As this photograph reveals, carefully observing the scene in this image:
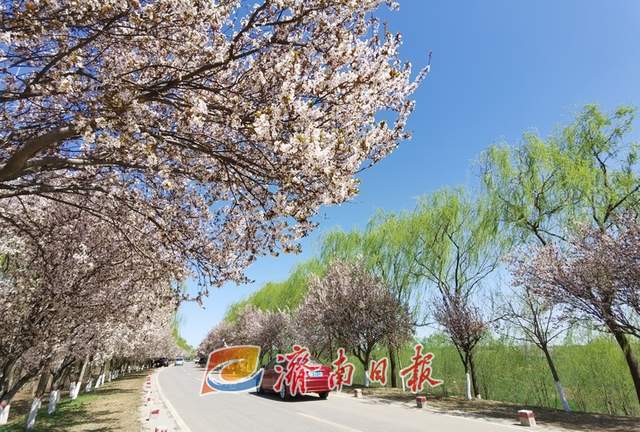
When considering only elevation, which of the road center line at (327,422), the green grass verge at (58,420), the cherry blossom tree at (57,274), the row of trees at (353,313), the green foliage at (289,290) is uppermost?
the green foliage at (289,290)

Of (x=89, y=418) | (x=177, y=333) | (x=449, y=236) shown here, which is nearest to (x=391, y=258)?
(x=449, y=236)

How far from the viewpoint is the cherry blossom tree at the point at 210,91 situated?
358 centimetres

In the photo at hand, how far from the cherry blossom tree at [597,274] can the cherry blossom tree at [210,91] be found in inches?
345

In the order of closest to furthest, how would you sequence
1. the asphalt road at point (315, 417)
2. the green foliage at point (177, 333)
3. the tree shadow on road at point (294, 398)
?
the asphalt road at point (315, 417)
the tree shadow on road at point (294, 398)
the green foliage at point (177, 333)

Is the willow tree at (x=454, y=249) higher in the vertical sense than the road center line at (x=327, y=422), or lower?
higher

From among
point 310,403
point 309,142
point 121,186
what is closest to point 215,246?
point 121,186

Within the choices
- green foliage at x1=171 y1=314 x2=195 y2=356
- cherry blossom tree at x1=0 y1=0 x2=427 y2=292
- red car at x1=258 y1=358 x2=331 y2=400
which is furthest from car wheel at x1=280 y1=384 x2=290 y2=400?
green foliage at x1=171 y1=314 x2=195 y2=356

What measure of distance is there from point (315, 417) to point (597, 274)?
8.95 meters

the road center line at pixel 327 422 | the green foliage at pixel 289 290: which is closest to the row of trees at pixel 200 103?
the road center line at pixel 327 422

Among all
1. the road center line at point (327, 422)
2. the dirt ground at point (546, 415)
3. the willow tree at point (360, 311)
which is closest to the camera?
the road center line at point (327, 422)

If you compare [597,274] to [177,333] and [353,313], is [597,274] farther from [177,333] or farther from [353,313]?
[177,333]

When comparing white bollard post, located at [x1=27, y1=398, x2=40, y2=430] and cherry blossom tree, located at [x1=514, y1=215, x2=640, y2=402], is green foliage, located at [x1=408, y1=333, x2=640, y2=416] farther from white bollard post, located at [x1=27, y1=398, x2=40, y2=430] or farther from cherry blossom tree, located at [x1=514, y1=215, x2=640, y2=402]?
white bollard post, located at [x1=27, y1=398, x2=40, y2=430]

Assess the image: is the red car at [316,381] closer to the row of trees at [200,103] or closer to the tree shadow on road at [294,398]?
the tree shadow on road at [294,398]

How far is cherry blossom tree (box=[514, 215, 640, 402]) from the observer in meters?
9.91
